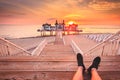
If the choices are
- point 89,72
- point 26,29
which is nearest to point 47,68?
point 89,72

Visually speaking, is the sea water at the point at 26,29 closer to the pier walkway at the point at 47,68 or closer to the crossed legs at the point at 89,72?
the pier walkway at the point at 47,68

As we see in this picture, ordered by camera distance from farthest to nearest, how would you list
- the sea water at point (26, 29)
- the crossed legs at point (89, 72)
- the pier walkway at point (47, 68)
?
the sea water at point (26, 29) → the pier walkway at point (47, 68) → the crossed legs at point (89, 72)

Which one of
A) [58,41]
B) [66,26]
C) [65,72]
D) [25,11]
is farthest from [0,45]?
[66,26]

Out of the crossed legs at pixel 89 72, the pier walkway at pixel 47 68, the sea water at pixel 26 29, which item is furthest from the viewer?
the sea water at pixel 26 29

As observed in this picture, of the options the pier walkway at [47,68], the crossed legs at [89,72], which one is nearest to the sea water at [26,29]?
the pier walkway at [47,68]

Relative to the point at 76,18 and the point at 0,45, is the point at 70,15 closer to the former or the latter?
the point at 76,18

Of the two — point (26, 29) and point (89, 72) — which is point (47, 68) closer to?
point (89, 72)

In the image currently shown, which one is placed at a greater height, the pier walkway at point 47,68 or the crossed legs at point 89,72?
the crossed legs at point 89,72

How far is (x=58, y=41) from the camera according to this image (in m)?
6.33

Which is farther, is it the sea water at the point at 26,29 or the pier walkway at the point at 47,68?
the sea water at the point at 26,29

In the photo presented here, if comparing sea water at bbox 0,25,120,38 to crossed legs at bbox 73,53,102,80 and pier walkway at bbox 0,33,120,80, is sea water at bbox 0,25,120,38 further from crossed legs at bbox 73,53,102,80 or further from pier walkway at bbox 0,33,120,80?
crossed legs at bbox 73,53,102,80

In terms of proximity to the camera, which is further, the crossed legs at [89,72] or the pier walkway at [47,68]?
the pier walkway at [47,68]

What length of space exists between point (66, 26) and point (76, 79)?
6.08 metres

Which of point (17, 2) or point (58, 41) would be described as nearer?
point (58, 41)
